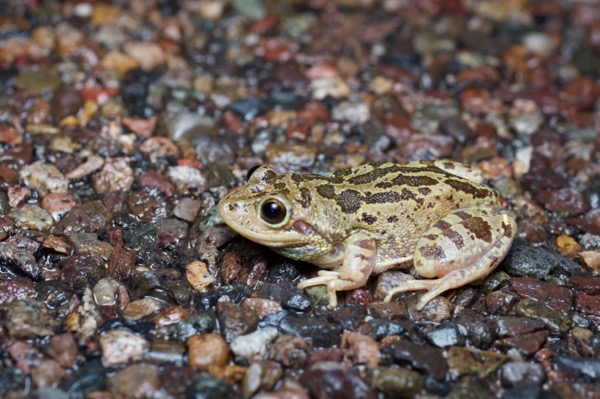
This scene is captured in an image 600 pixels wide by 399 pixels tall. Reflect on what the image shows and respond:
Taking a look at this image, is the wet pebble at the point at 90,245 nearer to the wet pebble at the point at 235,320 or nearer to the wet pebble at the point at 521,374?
the wet pebble at the point at 235,320

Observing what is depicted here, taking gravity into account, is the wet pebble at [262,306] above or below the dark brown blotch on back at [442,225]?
below

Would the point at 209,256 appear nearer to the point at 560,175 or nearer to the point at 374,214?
the point at 374,214

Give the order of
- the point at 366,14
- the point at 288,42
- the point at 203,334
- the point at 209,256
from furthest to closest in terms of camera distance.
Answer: the point at 366,14
the point at 288,42
the point at 209,256
the point at 203,334

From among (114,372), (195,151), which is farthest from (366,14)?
Answer: (114,372)

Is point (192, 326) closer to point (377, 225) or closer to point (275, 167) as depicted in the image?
point (377, 225)

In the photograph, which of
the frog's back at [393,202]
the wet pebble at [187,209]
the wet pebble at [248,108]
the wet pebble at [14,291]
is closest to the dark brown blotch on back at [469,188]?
the frog's back at [393,202]

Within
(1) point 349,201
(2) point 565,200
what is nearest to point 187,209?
(1) point 349,201
